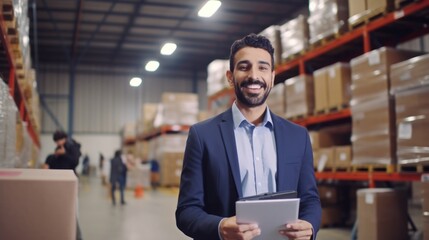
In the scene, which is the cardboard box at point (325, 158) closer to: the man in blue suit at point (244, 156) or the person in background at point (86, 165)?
the man in blue suit at point (244, 156)

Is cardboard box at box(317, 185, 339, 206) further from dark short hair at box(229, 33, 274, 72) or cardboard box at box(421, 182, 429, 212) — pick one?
dark short hair at box(229, 33, 274, 72)

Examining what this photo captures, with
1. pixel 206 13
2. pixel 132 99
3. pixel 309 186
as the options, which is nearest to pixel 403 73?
pixel 309 186

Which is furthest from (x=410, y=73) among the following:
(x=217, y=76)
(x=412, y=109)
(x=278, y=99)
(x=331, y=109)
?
(x=217, y=76)

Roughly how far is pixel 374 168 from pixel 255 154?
4394 millimetres

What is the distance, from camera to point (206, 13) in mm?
13758

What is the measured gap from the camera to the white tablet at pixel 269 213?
1.63 meters

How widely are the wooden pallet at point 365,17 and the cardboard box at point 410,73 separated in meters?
0.85

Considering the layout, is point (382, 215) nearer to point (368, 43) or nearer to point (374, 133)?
point (374, 133)

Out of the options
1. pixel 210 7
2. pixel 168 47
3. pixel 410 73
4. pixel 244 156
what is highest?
pixel 168 47

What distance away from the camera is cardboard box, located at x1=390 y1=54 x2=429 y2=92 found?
4710 mm

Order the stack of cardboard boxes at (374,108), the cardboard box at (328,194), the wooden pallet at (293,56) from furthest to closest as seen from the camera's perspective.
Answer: the cardboard box at (328,194), the wooden pallet at (293,56), the stack of cardboard boxes at (374,108)

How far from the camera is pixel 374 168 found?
586cm

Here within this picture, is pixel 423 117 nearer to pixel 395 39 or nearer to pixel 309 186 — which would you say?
pixel 395 39

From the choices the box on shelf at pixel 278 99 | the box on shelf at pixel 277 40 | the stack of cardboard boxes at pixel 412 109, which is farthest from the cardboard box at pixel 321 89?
the stack of cardboard boxes at pixel 412 109
